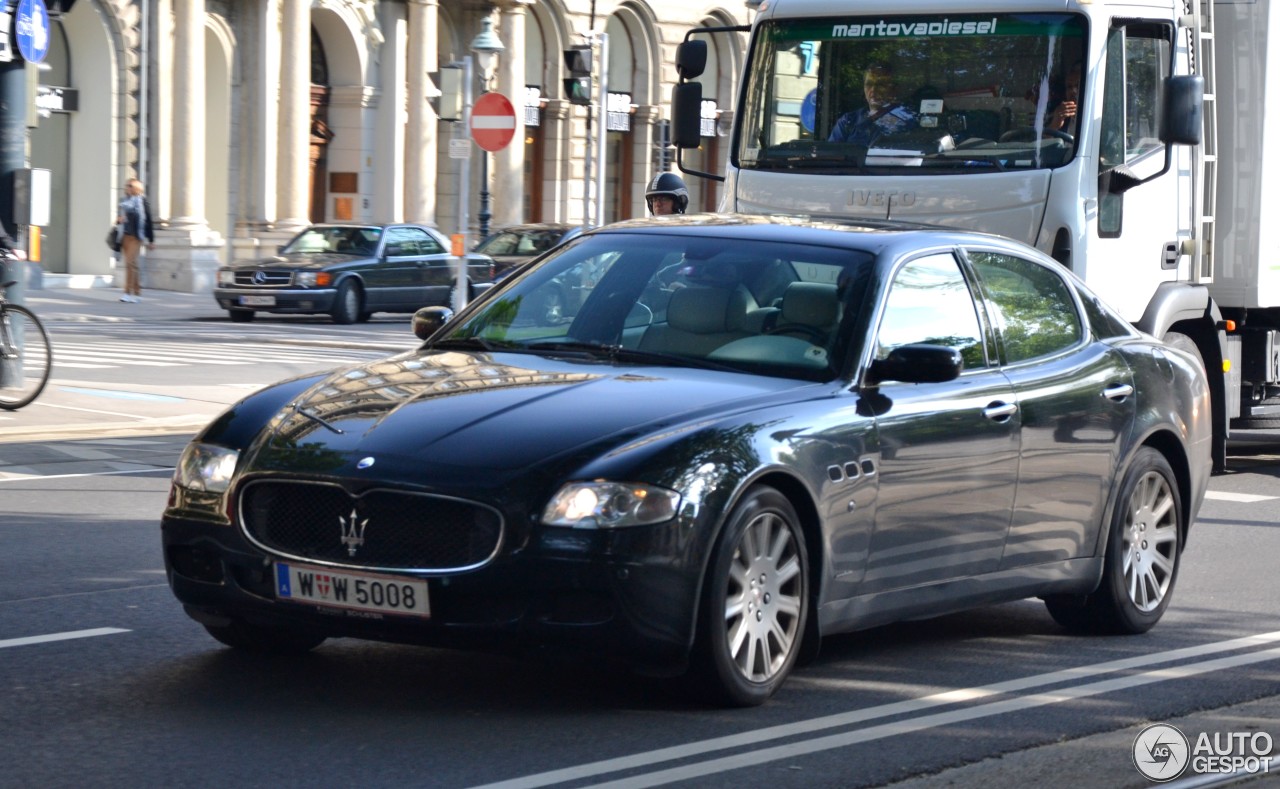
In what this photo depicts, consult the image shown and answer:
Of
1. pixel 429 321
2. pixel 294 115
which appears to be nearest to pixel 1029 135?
pixel 429 321

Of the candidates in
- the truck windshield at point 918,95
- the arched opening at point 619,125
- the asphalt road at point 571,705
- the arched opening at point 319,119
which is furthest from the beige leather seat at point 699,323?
the arched opening at point 619,125

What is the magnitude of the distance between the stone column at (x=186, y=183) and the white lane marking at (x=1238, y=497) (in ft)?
80.2

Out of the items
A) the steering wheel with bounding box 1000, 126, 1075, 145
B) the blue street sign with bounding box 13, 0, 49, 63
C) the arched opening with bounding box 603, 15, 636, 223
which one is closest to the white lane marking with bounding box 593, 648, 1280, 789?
the steering wheel with bounding box 1000, 126, 1075, 145

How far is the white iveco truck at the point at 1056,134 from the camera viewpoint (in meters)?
12.1

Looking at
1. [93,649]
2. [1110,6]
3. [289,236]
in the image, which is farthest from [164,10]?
[93,649]

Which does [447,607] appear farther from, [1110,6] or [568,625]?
[1110,6]

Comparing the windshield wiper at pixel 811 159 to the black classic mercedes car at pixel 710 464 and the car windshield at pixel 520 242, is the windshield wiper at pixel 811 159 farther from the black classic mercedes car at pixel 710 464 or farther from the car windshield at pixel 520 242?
the car windshield at pixel 520 242

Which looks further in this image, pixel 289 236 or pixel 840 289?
pixel 289 236

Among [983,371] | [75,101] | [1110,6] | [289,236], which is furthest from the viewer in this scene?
[289,236]

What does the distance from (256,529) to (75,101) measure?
29982 mm

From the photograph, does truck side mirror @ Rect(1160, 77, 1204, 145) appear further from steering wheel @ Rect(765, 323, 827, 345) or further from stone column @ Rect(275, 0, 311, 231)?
stone column @ Rect(275, 0, 311, 231)

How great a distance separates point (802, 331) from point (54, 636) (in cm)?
261

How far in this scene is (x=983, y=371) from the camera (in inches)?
290

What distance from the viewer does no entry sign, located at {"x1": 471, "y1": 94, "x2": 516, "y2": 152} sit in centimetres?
2118
